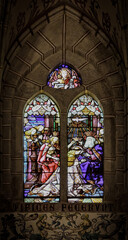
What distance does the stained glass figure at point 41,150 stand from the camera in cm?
1972

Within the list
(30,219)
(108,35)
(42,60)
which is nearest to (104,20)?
(108,35)

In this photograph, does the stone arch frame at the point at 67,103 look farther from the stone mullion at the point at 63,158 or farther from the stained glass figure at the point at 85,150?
the stained glass figure at the point at 85,150

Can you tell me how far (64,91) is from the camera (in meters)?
20.3

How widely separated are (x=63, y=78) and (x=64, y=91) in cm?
45

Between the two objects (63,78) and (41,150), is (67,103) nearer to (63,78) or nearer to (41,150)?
(63,78)

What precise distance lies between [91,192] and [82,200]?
0.30 metres

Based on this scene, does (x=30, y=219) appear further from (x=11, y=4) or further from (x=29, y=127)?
(x=11, y=4)

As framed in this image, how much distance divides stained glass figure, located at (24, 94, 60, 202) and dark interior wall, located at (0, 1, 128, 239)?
20cm

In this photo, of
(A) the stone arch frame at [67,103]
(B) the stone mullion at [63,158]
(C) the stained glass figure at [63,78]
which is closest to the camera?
(A) the stone arch frame at [67,103]

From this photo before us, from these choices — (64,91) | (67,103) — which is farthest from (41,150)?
(64,91)

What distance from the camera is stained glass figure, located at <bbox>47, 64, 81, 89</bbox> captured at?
2045cm

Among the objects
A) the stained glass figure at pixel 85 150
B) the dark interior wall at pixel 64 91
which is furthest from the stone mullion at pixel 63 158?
the stained glass figure at pixel 85 150

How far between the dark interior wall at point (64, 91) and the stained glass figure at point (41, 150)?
0.66 ft

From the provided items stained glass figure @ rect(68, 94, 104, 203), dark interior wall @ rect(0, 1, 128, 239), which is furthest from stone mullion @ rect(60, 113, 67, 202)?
stained glass figure @ rect(68, 94, 104, 203)
